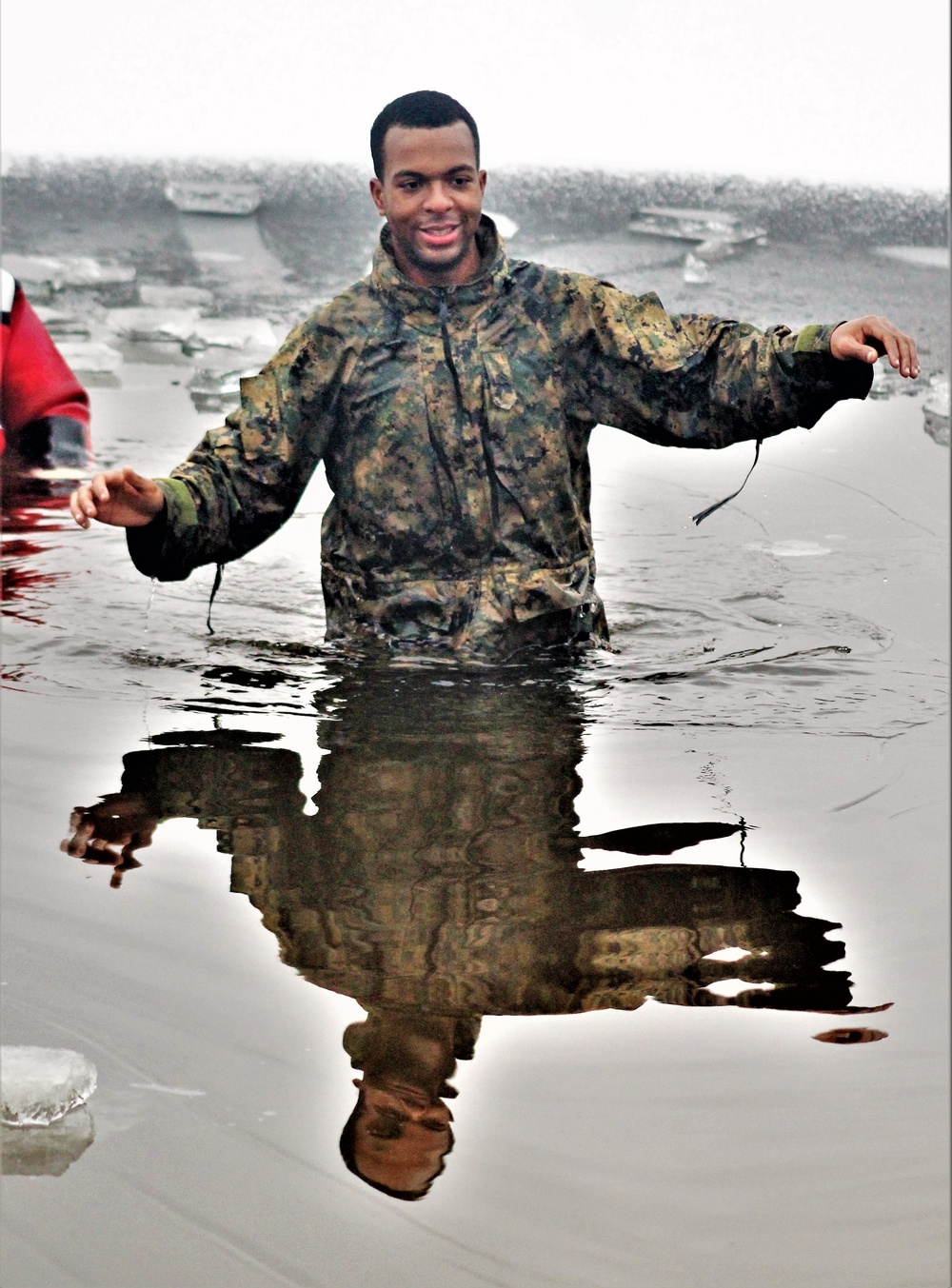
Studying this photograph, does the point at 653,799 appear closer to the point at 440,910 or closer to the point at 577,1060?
the point at 440,910

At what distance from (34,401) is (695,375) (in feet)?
8.97

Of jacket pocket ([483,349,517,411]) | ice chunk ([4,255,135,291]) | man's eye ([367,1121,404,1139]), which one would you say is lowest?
man's eye ([367,1121,404,1139])

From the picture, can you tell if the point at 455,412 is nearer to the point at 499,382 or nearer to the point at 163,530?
the point at 499,382

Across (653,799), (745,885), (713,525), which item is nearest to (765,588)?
(713,525)

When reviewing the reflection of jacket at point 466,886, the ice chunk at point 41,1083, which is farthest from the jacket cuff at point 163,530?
the ice chunk at point 41,1083

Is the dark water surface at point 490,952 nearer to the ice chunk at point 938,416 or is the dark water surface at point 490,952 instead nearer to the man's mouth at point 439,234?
the man's mouth at point 439,234

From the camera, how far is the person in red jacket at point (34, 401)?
17.6ft

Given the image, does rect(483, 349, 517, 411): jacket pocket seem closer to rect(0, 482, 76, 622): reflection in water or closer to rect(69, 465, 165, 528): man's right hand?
rect(69, 465, 165, 528): man's right hand

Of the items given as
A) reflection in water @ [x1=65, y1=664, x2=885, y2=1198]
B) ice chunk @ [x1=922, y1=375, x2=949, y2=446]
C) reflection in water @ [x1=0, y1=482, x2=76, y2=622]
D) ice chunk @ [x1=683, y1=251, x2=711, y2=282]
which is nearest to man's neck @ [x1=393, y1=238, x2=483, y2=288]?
reflection in water @ [x1=65, y1=664, x2=885, y2=1198]

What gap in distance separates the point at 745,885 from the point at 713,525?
10.6 ft

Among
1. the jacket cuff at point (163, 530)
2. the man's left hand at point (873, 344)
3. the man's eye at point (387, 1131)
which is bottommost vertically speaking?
the man's eye at point (387, 1131)

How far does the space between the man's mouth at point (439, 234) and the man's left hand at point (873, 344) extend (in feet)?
2.51

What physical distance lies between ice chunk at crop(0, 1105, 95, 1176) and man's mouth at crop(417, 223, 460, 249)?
2036 mm

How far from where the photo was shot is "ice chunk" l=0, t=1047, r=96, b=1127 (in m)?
1.83
